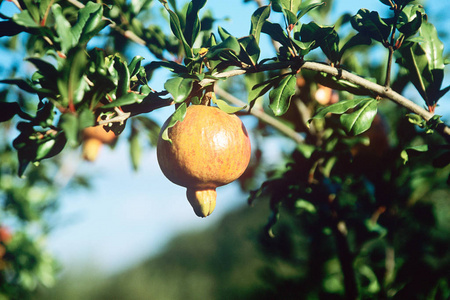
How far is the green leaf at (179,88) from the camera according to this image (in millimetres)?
551

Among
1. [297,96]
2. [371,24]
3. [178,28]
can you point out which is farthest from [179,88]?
[297,96]

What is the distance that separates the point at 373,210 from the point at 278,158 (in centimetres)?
56

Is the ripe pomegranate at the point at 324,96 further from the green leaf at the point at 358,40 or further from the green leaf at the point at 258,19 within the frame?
the green leaf at the point at 258,19

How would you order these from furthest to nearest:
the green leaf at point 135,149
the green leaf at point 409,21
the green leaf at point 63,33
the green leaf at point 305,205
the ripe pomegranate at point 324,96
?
the green leaf at point 135,149 < the ripe pomegranate at point 324,96 < the green leaf at point 305,205 < the green leaf at point 409,21 < the green leaf at point 63,33

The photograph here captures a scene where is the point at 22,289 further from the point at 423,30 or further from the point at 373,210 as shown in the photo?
the point at 423,30

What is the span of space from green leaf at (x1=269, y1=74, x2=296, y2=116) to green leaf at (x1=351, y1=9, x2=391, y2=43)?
0.16 metres

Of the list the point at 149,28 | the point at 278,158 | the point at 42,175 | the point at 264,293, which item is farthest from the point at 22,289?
the point at 149,28

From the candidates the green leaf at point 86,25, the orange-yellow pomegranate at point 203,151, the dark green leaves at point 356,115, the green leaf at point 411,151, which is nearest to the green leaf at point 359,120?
the dark green leaves at point 356,115

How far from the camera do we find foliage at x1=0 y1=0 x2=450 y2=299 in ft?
1.87

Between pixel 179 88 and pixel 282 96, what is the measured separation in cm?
22

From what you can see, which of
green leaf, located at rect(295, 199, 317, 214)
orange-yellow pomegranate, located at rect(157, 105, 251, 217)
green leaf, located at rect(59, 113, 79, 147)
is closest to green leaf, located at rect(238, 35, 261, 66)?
orange-yellow pomegranate, located at rect(157, 105, 251, 217)

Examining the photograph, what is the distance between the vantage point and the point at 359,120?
69cm

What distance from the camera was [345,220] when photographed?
3.68ft

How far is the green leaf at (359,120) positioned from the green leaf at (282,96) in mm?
123
